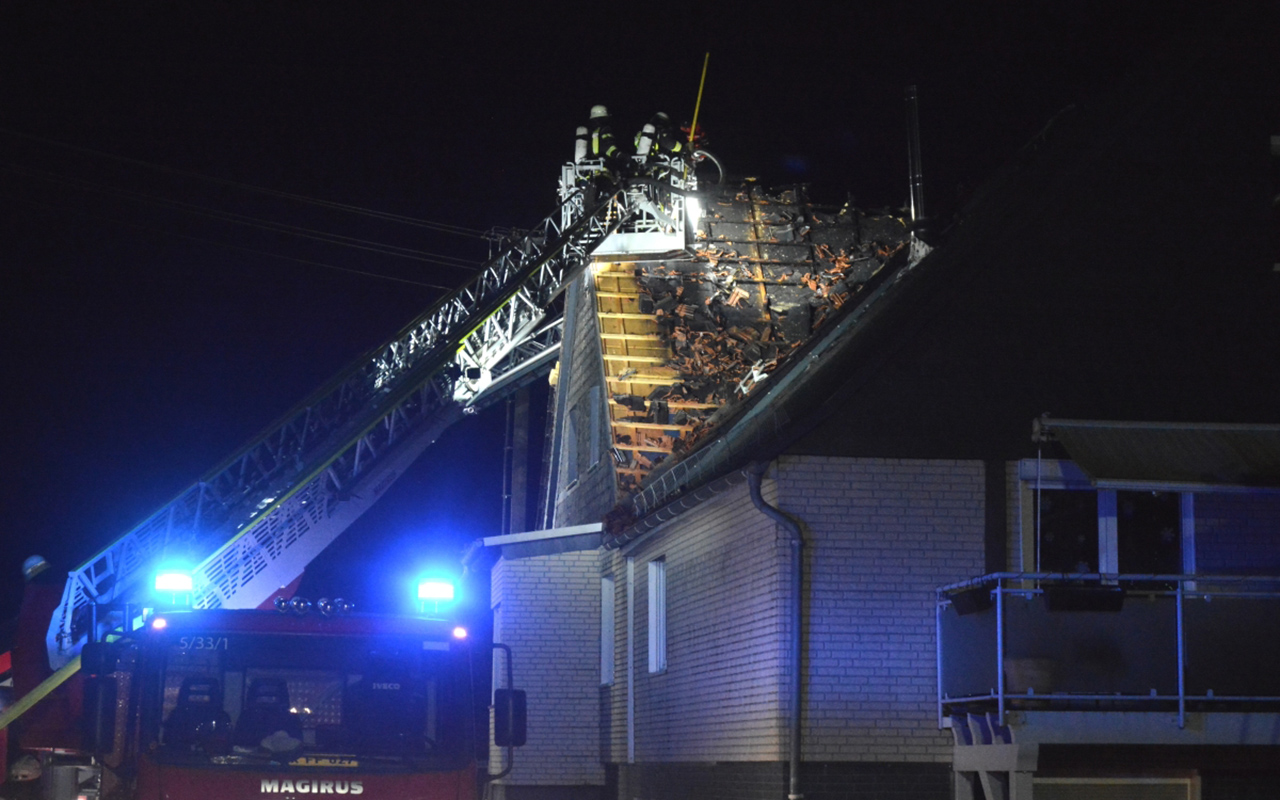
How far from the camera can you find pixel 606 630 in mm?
19953

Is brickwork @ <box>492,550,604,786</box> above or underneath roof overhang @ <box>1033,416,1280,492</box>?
underneath

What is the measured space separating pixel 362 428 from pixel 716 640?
1251 cm

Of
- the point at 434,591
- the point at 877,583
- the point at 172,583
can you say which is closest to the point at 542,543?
the point at 877,583

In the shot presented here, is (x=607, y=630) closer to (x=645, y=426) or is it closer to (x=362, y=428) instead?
(x=645, y=426)

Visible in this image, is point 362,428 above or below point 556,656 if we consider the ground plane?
above

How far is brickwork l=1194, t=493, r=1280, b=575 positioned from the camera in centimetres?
1330

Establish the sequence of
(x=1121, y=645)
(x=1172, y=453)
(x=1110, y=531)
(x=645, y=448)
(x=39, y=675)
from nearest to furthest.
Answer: (x=1121, y=645), (x=1172, y=453), (x=1110, y=531), (x=39, y=675), (x=645, y=448)

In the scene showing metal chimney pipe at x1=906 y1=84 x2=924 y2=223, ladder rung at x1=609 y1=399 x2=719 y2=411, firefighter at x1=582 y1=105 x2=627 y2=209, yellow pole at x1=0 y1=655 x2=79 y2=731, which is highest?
firefighter at x1=582 y1=105 x2=627 y2=209

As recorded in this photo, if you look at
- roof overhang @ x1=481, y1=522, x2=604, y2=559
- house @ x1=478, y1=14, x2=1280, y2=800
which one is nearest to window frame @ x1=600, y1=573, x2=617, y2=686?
roof overhang @ x1=481, y1=522, x2=604, y2=559

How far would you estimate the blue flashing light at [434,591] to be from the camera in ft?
34.2

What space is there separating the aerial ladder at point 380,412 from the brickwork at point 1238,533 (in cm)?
1210

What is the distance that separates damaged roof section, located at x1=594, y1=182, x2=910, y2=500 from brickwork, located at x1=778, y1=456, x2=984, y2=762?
3.94 meters

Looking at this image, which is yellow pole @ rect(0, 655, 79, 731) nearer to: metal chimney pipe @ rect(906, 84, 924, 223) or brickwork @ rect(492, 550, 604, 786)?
brickwork @ rect(492, 550, 604, 786)

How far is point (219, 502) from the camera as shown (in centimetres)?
2492
